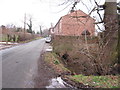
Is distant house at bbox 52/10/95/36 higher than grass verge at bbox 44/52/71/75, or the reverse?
distant house at bbox 52/10/95/36

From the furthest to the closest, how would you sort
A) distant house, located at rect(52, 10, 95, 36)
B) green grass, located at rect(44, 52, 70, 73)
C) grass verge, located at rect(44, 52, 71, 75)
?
distant house, located at rect(52, 10, 95, 36)
green grass, located at rect(44, 52, 70, 73)
grass verge, located at rect(44, 52, 71, 75)

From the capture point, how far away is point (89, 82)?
17.1ft

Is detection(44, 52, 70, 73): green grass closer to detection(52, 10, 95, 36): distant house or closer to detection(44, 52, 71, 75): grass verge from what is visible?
detection(44, 52, 71, 75): grass verge

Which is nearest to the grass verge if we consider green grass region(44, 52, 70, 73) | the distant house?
green grass region(44, 52, 70, 73)

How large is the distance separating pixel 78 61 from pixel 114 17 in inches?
158

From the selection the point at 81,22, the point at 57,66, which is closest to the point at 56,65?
the point at 57,66

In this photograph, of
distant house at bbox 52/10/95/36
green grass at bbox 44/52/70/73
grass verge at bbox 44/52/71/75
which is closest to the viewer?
grass verge at bbox 44/52/71/75

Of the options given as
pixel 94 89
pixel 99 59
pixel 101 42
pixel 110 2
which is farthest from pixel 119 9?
pixel 94 89

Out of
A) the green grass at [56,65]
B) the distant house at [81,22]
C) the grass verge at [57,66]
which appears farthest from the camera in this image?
the distant house at [81,22]

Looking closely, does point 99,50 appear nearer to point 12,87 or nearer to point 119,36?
point 119,36

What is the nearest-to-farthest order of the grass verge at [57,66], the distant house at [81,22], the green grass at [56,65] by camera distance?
the grass verge at [57,66], the green grass at [56,65], the distant house at [81,22]

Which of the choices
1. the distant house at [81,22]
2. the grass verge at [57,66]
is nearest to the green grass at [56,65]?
the grass verge at [57,66]

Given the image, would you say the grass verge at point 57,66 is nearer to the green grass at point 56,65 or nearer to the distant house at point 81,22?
the green grass at point 56,65

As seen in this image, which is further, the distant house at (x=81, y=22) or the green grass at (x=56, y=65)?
the distant house at (x=81, y=22)
